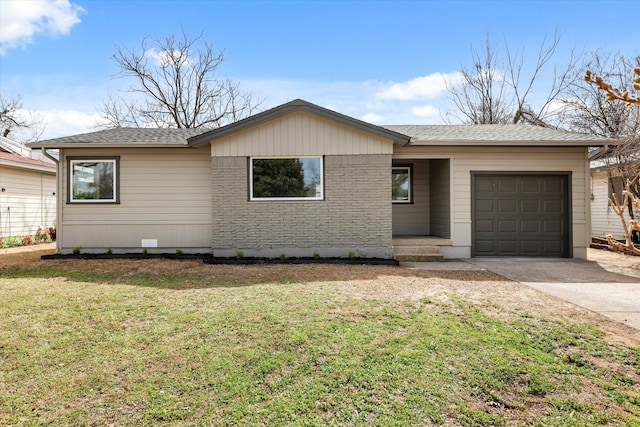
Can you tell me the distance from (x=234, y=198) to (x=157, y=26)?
687 inches

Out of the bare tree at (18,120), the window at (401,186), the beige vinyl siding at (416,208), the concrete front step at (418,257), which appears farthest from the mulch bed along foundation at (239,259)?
the bare tree at (18,120)

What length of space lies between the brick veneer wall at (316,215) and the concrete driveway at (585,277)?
1411mm

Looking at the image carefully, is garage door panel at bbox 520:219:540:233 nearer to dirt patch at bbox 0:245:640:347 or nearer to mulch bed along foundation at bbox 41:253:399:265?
dirt patch at bbox 0:245:640:347

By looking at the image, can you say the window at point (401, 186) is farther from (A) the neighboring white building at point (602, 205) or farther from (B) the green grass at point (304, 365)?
(A) the neighboring white building at point (602, 205)

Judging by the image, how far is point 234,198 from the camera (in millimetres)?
8469

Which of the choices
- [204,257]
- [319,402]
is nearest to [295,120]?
[204,257]

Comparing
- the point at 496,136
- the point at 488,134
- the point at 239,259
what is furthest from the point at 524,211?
the point at 239,259

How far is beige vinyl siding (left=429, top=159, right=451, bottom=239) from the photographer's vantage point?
30.6 ft

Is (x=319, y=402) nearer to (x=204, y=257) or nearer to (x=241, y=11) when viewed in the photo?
(x=204, y=257)

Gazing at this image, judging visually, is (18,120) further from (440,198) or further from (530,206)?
(530,206)

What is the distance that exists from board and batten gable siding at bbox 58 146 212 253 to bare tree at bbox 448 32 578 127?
20243mm

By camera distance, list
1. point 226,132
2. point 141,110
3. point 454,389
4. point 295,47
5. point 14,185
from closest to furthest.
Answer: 1. point 454,389
2. point 226,132
3. point 14,185
4. point 295,47
5. point 141,110

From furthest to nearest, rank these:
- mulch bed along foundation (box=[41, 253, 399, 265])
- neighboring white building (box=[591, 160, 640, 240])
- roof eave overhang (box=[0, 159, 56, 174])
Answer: neighboring white building (box=[591, 160, 640, 240]) → roof eave overhang (box=[0, 159, 56, 174]) → mulch bed along foundation (box=[41, 253, 399, 265])

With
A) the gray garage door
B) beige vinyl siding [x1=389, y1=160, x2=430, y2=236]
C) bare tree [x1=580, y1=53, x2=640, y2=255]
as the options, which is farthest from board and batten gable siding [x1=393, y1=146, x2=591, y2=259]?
beige vinyl siding [x1=389, y1=160, x2=430, y2=236]
